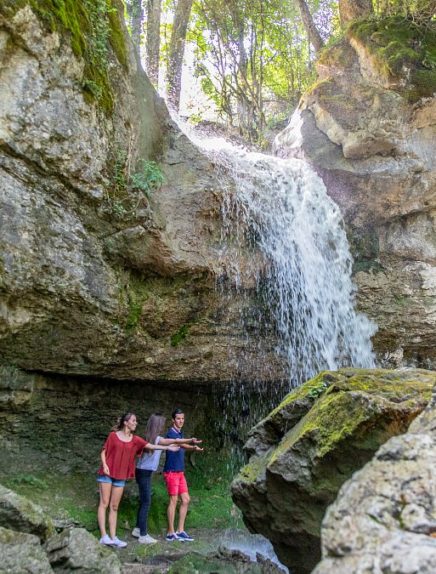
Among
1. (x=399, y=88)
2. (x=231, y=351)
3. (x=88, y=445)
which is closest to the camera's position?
(x=88, y=445)

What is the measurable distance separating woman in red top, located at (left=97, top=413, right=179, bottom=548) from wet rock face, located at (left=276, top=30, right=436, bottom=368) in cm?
579

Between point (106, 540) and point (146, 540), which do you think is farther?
point (146, 540)

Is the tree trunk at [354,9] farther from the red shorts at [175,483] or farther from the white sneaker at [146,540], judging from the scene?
the white sneaker at [146,540]

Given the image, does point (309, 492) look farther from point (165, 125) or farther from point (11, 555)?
point (165, 125)

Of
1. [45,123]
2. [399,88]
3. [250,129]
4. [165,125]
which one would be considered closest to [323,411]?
[45,123]

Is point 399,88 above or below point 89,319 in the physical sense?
above

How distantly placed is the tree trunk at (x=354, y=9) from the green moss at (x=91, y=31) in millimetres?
7709

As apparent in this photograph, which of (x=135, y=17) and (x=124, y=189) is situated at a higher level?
(x=135, y=17)

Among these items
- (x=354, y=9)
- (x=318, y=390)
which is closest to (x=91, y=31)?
(x=318, y=390)

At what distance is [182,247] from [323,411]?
4365mm

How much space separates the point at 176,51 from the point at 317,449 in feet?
45.6

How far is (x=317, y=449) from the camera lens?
406 cm

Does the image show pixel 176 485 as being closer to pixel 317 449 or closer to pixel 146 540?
pixel 146 540

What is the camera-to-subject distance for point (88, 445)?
8602 mm
